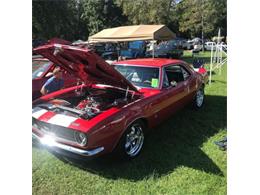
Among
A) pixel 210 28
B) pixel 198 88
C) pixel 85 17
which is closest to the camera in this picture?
pixel 198 88

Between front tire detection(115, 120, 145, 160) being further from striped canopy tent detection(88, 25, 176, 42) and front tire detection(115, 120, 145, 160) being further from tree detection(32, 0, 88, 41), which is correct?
tree detection(32, 0, 88, 41)

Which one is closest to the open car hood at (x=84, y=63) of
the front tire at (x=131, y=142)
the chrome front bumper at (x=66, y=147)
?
the front tire at (x=131, y=142)

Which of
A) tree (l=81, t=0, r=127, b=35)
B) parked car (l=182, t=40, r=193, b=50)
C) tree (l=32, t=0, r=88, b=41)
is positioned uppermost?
tree (l=81, t=0, r=127, b=35)

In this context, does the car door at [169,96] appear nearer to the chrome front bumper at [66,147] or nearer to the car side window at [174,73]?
the car side window at [174,73]

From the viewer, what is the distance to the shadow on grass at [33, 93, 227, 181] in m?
3.25

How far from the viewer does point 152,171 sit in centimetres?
324

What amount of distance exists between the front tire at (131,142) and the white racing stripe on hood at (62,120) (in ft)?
2.13

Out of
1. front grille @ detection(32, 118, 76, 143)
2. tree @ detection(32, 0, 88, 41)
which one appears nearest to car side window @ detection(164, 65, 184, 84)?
front grille @ detection(32, 118, 76, 143)

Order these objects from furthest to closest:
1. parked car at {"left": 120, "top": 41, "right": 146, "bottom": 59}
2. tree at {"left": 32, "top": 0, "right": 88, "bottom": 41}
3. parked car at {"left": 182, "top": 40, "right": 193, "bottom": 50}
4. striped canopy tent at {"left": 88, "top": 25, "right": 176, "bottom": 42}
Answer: parked car at {"left": 182, "top": 40, "right": 193, "bottom": 50} < tree at {"left": 32, "top": 0, "right": 88, "bottom": 41} < parked car at {"left": 120, "top": 41, "right": 146, "bottom": 59} < striped canopy tent at {"left": 88, "top": 25, "right": 176, "bottom": 42}

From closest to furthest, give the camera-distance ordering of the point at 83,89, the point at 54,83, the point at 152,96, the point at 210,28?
1. the point at 152,96
2. the point at 83,89
3. the point at 54,83
4. the point at 210,28
